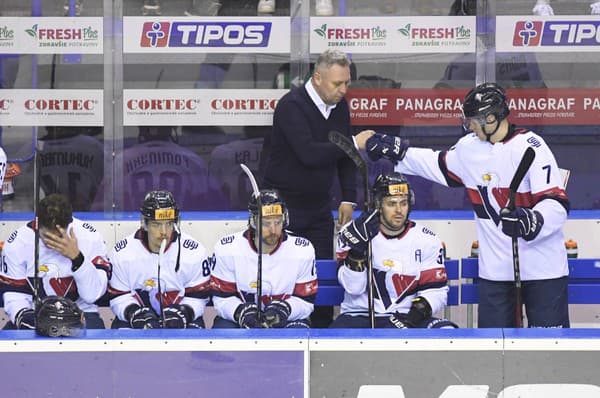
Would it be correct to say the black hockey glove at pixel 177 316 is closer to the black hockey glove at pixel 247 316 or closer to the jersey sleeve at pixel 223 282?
the jersey sleeve at pixel 223 282

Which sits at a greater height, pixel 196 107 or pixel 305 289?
pixel 196 107

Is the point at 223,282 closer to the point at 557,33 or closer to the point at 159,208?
the point at 159,208

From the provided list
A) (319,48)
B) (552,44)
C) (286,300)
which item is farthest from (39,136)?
(552,44)

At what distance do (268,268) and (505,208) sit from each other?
1028 millimetres

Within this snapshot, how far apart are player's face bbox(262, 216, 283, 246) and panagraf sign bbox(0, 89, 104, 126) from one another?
1914 millimetres

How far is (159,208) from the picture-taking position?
5328mm

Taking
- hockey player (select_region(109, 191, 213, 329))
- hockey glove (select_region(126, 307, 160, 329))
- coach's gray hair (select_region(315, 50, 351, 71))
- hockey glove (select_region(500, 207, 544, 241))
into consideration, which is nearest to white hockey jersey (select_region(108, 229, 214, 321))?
hockey player (select_region(109, 191, 213, 329))

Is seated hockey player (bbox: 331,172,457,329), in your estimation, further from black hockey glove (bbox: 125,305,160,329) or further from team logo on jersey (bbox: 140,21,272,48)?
team logo on jersey (bbox: 140,21,272,48)

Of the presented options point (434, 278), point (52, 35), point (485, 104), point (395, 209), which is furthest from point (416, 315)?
point (52, 35)

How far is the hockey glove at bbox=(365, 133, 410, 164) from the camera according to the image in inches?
217

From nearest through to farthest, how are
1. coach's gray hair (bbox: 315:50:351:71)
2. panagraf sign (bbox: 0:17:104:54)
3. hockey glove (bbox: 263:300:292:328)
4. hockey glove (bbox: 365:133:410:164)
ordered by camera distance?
hockey glove (bbox: 263:300:292:328), hockey glove (bbox: 365:133:410:164), coach's gray hair (bbox: 315:50:351:71), panagraf sign (bbox: 0:17:104:54)

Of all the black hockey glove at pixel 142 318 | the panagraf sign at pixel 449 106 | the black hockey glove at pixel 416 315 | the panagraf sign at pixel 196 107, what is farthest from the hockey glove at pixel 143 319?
the panagraf sign at pixel 449 106

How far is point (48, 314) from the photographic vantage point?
162 inches

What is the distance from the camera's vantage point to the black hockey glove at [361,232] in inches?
201
